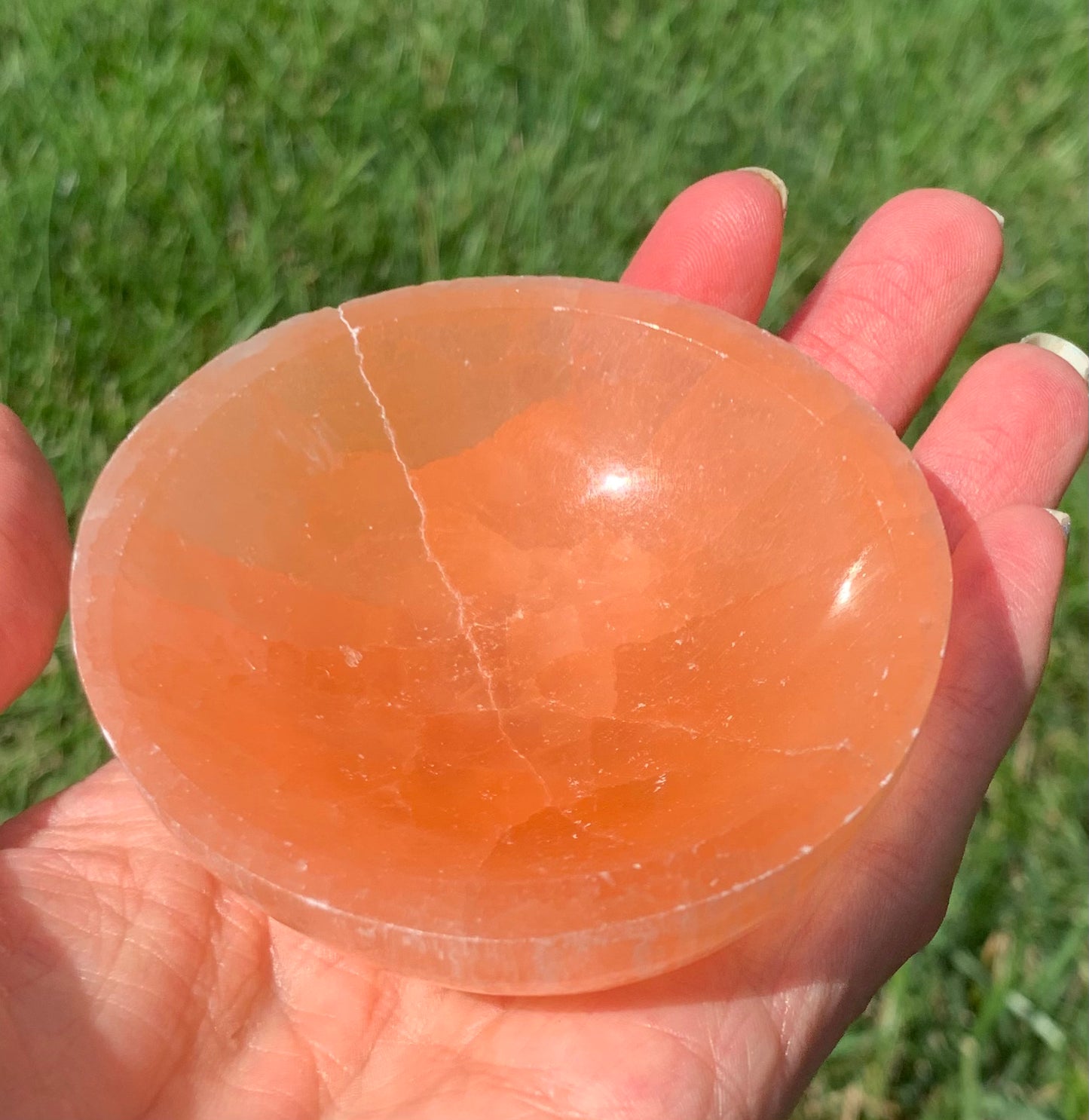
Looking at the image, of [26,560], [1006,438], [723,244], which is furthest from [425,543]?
[1006,438]

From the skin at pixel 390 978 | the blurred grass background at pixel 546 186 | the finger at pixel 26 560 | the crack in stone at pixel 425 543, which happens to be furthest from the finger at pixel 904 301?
the finger at pixel 26 560

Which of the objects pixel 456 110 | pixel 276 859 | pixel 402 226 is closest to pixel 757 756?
pixel 276 859

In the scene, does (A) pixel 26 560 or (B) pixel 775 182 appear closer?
(A) pixel 26 560

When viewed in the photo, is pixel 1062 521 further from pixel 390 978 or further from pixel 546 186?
pixel 546 186

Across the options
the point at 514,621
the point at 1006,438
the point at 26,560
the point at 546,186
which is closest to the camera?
the point at 26,560

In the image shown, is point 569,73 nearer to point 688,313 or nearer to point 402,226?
point 402,226

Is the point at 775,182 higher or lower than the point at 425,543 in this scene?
higher

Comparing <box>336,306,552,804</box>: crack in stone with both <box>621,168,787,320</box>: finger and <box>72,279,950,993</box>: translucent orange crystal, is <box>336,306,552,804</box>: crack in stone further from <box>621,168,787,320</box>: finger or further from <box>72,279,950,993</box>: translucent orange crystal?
<box>621,168,787,320</box>: finger
